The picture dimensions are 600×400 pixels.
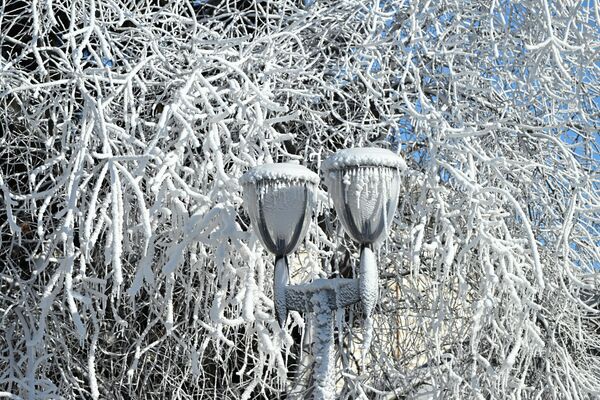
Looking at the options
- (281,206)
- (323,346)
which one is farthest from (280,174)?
(323,346)

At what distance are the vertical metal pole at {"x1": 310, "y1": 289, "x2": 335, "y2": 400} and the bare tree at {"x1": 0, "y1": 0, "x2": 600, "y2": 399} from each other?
2.75 feet

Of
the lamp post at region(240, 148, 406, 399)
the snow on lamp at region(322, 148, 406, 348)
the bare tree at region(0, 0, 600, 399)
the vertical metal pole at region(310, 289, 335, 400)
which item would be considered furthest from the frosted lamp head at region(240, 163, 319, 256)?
the bare tree at region(0, 0, 600, 399)

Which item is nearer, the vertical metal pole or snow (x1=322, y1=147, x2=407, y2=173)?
snow (x1=322, y1=147, x2=407, y2=173)

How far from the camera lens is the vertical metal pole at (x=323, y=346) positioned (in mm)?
4363

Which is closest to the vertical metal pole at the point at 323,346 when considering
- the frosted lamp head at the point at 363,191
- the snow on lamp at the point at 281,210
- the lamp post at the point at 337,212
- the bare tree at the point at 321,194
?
the lamp post at the point at 337,212

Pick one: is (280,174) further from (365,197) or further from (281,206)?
(365,197)

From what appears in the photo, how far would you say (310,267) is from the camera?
643 cm

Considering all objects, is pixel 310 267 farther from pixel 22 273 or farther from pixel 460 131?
pixel 22 273

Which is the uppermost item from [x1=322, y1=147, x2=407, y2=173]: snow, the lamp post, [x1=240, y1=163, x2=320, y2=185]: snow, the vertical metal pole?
[x1=322, y1=147, x2=407, y2=173]: snow

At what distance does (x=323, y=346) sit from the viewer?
4398 mm

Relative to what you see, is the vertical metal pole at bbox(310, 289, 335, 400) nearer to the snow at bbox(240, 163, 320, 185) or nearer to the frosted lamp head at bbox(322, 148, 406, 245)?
the frosted lamp head at bbox(322, 148, 406, 245)

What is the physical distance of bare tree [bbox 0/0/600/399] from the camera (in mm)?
5832

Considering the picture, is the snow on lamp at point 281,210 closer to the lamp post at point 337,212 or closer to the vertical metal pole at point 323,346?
the lamp post at point 337,212

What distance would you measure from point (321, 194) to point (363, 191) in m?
2.14
